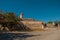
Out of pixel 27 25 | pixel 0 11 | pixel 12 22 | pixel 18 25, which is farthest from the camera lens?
pixel 27 25

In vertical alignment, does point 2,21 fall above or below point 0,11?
below

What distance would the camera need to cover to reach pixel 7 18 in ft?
156

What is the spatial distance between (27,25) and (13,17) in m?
10.4

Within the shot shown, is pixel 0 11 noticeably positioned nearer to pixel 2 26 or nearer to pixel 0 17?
pixel 0 17

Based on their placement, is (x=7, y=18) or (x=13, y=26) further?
(x=13, y=26)

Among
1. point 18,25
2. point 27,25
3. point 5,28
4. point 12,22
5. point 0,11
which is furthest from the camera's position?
point 27,25

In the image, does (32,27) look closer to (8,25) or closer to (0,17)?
(8,25)

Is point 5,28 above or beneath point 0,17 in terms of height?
beneath

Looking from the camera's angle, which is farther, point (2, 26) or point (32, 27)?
point (32, 27)

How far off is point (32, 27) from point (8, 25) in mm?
13746

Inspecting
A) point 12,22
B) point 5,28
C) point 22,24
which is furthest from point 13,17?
point 22,24

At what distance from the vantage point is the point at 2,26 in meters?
46.6

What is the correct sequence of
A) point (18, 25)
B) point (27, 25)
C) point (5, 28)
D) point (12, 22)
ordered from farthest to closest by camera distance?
1. point (27, 25)
2. point (18, 25)
3. point (12, 22)
4. point (5, 28)

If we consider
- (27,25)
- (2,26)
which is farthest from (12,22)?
(27,25)
